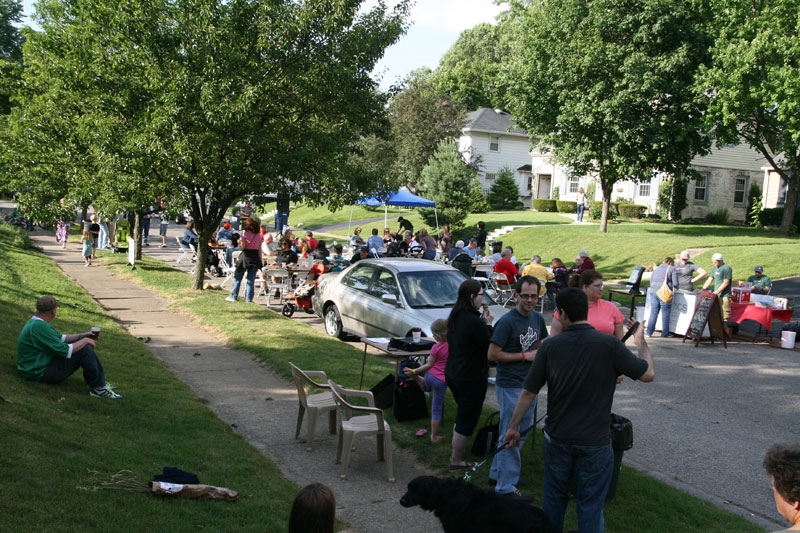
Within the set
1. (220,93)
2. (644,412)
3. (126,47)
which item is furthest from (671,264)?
(126,47)

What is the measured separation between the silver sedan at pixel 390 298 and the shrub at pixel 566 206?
34909 millimetres

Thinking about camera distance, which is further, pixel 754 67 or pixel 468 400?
pixel 754 67

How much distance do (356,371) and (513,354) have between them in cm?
423

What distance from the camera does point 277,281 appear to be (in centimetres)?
1664

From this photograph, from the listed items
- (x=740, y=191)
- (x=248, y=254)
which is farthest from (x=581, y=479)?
(x=740, y=191)

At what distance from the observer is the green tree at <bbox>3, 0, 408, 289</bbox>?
44.1 feet

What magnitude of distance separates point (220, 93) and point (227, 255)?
782cm

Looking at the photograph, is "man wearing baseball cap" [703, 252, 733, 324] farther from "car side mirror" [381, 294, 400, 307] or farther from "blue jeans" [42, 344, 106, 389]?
"blue jeans" [42, 344, 106, 389]

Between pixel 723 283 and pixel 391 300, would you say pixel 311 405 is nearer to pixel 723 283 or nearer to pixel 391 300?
pixel 391 300

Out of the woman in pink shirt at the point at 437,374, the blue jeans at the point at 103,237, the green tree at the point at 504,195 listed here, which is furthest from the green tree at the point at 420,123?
the woman in pink shirt at the point at 437,374

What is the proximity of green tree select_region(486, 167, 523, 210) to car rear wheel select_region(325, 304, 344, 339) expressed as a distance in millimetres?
37734

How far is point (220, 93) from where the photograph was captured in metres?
13.3

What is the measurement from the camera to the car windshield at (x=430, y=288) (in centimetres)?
1098

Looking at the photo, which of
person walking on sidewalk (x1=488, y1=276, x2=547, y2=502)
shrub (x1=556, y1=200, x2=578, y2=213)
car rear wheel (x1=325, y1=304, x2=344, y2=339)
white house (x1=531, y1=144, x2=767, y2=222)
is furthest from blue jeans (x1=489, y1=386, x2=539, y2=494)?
shrub (x1=556, y1=200, x2=578, y2=213)
